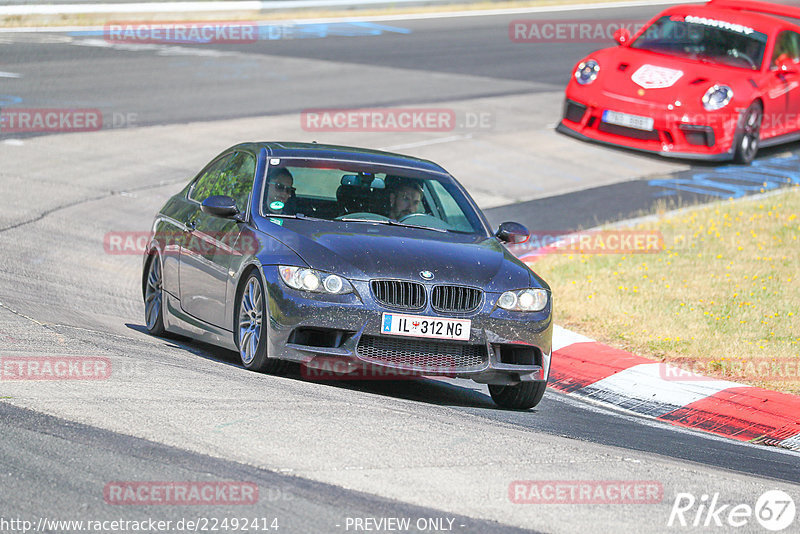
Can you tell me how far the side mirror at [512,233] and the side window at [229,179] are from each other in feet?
5.55

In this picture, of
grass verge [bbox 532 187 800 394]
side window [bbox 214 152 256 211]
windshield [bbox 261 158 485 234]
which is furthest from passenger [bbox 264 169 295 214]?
grass verge [bbox 532 187 800 394]

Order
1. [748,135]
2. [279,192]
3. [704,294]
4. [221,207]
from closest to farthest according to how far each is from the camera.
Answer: [221,207]
[279,192]
[704,294]
[748,135]

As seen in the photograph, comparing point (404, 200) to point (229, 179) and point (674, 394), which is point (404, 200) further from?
point (674, 394)

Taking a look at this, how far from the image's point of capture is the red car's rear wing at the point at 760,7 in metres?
19.8

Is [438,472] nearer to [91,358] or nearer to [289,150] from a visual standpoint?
[91,358]

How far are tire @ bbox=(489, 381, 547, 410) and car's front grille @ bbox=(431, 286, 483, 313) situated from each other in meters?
0.69

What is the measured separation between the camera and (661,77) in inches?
697

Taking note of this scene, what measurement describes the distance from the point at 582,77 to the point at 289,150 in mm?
9936

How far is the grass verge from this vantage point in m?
9.77

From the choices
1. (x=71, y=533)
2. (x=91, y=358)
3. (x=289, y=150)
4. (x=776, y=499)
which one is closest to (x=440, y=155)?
(x=289, y=150)

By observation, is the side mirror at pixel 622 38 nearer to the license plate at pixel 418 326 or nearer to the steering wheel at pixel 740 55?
the steering wheel at pixel 740 55

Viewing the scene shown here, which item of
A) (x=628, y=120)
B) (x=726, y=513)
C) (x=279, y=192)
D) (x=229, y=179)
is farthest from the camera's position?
(x=628, y=120)

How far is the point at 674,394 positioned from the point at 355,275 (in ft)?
8.88

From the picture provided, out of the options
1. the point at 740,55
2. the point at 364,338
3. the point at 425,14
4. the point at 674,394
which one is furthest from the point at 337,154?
the point at 425,14
